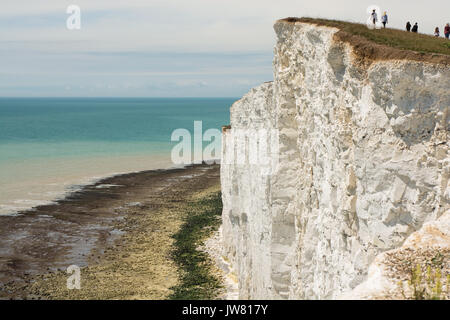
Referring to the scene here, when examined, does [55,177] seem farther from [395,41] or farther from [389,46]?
[389,46]

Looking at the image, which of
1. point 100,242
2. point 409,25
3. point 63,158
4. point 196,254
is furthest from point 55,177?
point 409,25

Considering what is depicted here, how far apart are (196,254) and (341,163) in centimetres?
2054

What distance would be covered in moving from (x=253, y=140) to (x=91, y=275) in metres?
14.4

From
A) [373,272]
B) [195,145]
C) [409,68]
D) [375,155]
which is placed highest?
[409,68]

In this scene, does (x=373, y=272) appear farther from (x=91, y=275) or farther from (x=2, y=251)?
(x=2, y=251)

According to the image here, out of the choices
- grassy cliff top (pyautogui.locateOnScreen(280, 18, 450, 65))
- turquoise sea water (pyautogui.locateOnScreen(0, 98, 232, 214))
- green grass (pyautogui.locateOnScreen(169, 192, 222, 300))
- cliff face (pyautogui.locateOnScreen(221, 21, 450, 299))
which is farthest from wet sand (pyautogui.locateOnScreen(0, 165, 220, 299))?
grassy cliff top (pyautogui.locateOnScreen(280, 18, 450, 65))

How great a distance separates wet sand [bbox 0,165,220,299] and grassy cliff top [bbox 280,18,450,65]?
1788 centimetres

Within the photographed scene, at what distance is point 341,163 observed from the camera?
43.7ft

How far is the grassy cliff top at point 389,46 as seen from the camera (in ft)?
38.9

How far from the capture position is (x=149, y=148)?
90750mm

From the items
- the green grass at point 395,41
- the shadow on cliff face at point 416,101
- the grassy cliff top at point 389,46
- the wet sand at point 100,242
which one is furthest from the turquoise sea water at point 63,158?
the shadow on cliff face at point 416,101

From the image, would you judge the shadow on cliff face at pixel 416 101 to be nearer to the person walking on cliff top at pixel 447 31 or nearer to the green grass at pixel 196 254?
the person walking on cliff top at pixel 447 31
